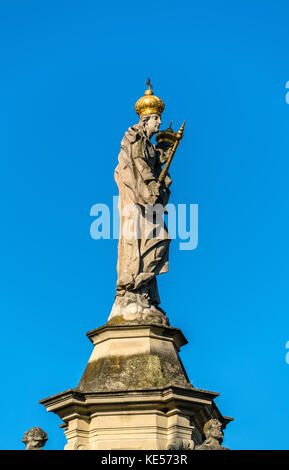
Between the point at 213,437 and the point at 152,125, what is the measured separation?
679cm

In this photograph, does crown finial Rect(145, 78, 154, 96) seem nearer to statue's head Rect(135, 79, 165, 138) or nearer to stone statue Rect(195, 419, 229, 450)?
statue's head Rect(135, 79, 165, 138)

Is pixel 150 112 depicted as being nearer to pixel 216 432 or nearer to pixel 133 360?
pixel 133 360

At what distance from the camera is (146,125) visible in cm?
2544

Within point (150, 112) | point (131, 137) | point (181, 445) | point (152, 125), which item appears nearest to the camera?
point (181, 445)

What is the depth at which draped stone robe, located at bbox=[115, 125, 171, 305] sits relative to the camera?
2419cm

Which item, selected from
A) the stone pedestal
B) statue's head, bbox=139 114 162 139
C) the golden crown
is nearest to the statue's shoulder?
statue's head, bbox=139 114 162 139

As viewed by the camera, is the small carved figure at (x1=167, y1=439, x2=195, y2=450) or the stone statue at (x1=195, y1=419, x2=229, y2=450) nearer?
the stone statue at (x1=195, y1=419, x2=229, y2=450)

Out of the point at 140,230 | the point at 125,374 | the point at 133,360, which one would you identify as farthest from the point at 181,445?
the point at 140,230

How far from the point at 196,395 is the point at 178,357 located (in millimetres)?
1451

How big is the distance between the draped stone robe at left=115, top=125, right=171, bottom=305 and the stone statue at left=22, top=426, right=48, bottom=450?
3.34 metres

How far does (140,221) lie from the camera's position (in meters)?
24.5

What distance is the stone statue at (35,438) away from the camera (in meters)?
21.8
